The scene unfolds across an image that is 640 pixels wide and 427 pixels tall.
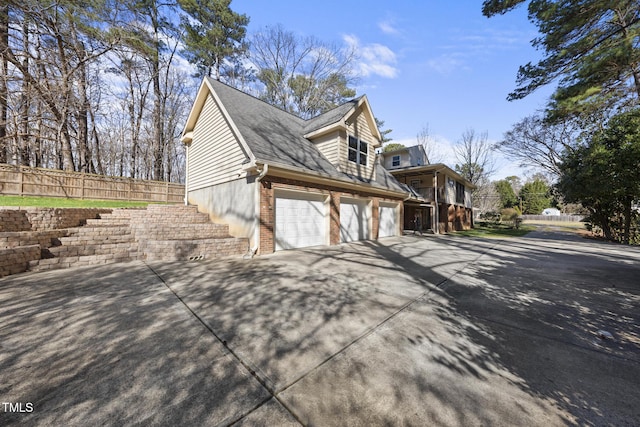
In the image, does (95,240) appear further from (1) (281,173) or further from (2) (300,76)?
(2) (300,76)

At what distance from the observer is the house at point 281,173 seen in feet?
25.4

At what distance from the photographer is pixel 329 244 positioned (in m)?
9.66

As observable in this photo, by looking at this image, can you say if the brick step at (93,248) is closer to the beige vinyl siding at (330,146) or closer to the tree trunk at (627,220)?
the beige vinyl siding at (330,146)

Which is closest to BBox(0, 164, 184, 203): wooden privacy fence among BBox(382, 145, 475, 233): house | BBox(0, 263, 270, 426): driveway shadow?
BBox(0, 263, 270, 426): driveway shadow

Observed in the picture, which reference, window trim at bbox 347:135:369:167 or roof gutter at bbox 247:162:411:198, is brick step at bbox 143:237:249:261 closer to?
roof gutter at bbox 247:162:411:198

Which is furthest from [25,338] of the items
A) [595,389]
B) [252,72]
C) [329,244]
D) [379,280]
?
[252,72]

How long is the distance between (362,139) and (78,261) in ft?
37.8

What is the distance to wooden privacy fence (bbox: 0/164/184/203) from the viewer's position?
10.6 m

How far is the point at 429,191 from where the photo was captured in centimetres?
1850

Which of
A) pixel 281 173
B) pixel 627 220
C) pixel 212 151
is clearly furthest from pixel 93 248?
pixel 627 220

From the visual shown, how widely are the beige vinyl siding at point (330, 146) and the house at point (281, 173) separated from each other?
5cm

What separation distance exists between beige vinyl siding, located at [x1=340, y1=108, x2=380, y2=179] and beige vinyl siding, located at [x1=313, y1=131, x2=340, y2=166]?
0.20m

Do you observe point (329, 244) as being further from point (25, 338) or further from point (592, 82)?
point (592, 82)

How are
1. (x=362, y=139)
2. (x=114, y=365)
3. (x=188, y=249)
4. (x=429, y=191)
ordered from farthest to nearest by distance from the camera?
(x=429, y=191) → (x=362, y=139) → (x=188, y=249) → (x=114, y=365)
